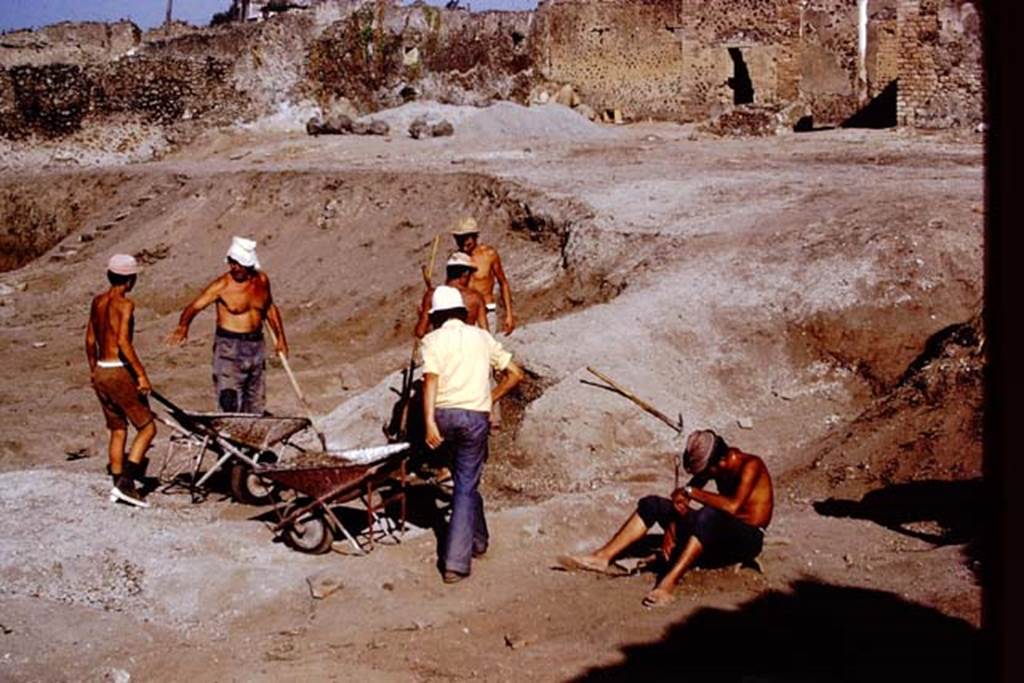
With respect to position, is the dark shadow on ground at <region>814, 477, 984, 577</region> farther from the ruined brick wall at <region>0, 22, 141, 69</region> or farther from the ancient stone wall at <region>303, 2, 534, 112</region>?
the ruined brick wall at <region>0, 22, 141, 69</region>

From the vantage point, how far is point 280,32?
3195 centimetres

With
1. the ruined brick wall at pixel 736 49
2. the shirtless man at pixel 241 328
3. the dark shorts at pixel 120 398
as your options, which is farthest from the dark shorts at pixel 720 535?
the ruined brick wall at pixel 736 49

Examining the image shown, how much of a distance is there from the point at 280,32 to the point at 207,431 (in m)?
24.6

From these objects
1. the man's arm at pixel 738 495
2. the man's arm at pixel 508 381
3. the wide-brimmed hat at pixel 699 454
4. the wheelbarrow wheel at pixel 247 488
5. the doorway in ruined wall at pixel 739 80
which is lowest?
the wheelbarrow wheel at pixel 247 488

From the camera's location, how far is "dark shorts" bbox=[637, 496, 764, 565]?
7.27m

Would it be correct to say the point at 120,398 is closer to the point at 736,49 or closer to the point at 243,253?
the point at 243,253

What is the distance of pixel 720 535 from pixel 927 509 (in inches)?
73.6

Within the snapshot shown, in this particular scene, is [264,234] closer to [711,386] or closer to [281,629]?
[711,386]

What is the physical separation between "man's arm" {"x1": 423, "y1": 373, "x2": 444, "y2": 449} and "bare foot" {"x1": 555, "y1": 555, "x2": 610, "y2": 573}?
3.40ft

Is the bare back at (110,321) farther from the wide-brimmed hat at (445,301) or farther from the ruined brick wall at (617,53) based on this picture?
the ruined brick wall at (617,53)

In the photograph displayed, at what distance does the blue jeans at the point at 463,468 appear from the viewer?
7680 mm

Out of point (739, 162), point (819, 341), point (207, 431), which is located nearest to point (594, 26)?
point (739, 162)

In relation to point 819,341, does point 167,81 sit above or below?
above

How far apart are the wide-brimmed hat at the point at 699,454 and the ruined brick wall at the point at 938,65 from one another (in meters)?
17.6
